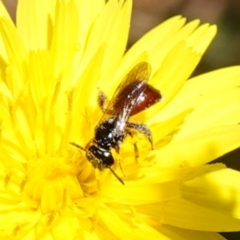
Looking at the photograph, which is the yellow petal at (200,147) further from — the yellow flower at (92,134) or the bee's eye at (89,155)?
the bee's eye at (89,155)

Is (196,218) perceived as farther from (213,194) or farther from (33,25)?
(33,25)

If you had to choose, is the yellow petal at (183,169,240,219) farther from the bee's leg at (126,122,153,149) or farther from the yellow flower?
the bee's leg at (126,122,153,149)

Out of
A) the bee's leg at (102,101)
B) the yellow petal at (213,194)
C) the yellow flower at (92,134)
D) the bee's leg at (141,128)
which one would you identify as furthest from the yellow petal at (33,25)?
the yellow petal at (213,194)

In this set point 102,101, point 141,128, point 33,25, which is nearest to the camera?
point 141,128

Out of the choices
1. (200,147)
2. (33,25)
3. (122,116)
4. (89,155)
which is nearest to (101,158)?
(89,155)

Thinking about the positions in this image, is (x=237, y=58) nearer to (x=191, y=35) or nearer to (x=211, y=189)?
(x=191, y=35)

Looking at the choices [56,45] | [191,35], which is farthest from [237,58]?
A: [56,45]
